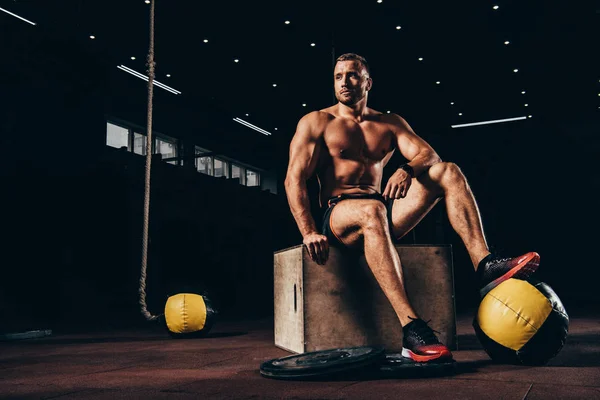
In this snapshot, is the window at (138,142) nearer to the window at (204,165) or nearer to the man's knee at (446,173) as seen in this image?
the window at (204,165)

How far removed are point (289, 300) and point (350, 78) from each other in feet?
3.15

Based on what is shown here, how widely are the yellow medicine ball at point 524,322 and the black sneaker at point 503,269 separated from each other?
23mm

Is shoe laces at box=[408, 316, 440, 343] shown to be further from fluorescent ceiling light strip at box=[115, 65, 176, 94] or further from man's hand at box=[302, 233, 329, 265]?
fluorescent ceiling light strip at box=[115, 65, 176, 94]

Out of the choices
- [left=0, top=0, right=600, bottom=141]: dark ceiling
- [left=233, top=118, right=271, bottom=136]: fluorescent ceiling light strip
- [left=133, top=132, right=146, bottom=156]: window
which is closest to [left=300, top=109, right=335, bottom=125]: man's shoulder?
[left=0, top=0, right=600, bottom=141]: dark ceiling

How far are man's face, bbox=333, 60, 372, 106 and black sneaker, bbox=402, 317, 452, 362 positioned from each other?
0.90 m

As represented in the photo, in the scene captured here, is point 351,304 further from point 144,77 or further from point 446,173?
point 144,77

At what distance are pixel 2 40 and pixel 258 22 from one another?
3.19 meters

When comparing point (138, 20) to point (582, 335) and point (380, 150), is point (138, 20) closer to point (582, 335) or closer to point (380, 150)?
point (380, 150)

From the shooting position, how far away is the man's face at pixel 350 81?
210cm

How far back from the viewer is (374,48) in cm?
748

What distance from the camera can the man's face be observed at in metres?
2.10

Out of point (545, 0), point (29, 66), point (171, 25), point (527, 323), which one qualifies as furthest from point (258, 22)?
point (527, 323)

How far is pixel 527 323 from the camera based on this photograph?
5.42 feet

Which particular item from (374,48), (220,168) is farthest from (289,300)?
(220,168)
